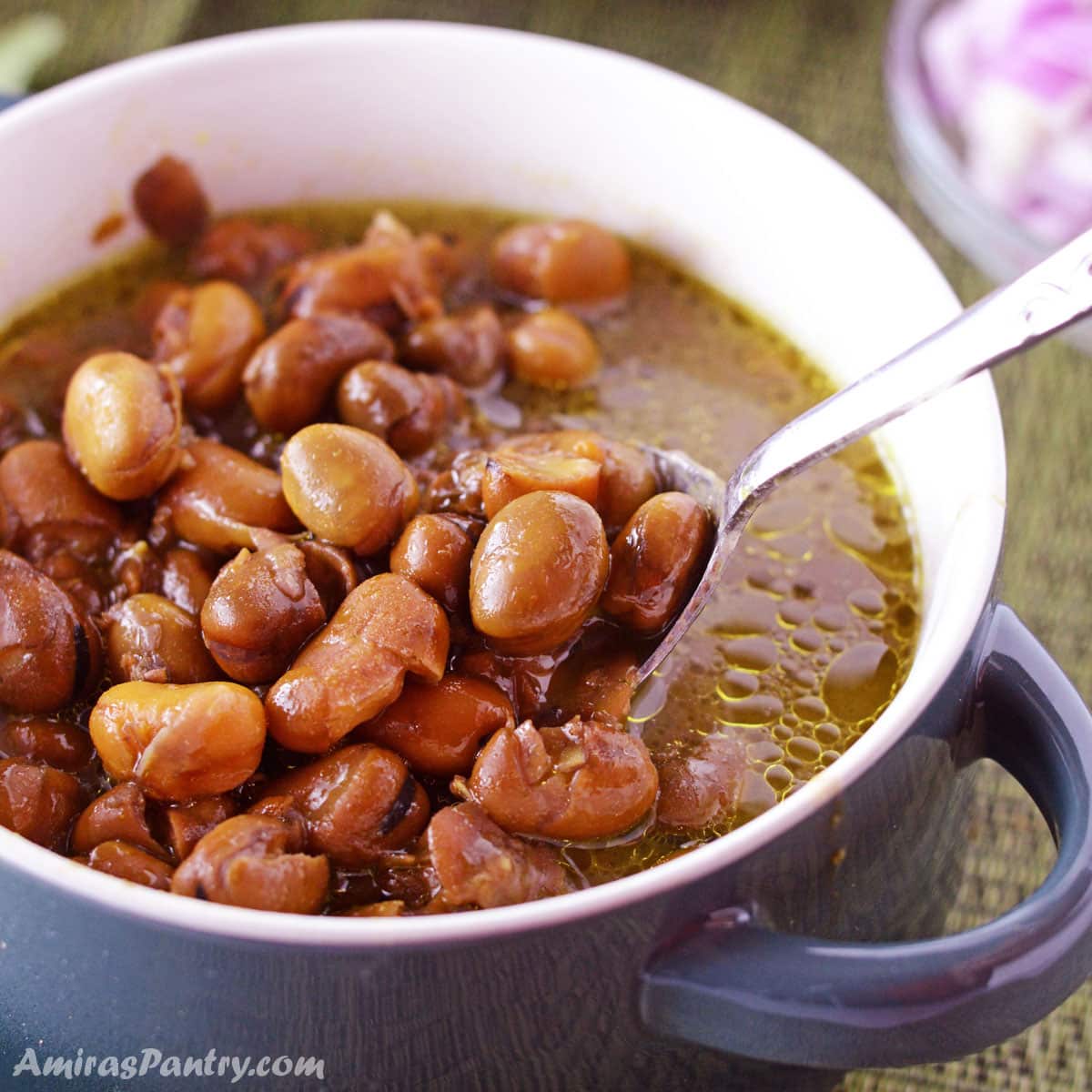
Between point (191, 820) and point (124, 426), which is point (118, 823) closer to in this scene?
point (191, 820)

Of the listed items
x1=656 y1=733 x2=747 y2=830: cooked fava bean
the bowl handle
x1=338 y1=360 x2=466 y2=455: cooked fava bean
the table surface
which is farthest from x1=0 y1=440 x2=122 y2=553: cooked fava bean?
the table surface

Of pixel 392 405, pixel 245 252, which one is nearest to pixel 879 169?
pixel 245 252

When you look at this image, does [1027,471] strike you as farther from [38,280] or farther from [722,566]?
[38,280]

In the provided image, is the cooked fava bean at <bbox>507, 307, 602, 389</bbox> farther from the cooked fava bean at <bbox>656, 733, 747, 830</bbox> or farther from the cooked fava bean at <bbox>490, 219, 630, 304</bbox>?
the cooked fava bean at <bbox>656, 733, 747, 830</bbox>

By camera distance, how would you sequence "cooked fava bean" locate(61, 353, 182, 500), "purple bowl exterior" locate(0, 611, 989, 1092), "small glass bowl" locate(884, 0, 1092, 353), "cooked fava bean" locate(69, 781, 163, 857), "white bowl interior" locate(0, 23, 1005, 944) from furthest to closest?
1. "small glass bowl" locate(884, 0, 1092, 353)
2. "white bowl interior" locate(0, 23, 1005, 944)
3. "cooked fava bean" locate(61, 353, 182, 500)
4. "cooked fava bean" locate(69, 781, 163, 857)
5. "purple bowl exterior" locate(0, 611, 989, 1092)

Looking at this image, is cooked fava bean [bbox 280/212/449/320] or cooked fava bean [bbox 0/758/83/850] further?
cooked fava bean [bbox 280/212/449/320]

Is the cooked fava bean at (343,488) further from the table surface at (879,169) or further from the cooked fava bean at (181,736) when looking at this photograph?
the table surface at (879,169)

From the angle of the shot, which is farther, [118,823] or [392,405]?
[392,405]
